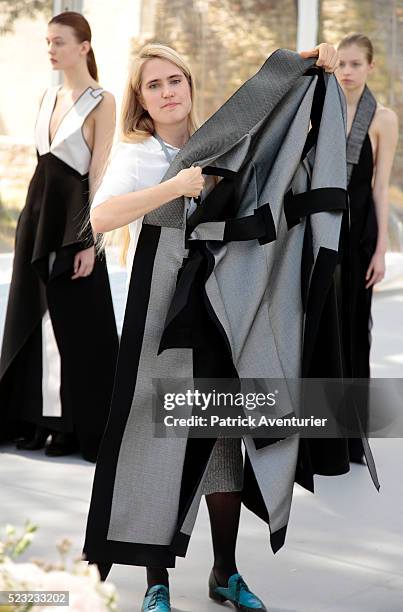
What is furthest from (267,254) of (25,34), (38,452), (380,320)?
(25,34)

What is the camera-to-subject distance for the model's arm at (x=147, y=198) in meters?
2.52

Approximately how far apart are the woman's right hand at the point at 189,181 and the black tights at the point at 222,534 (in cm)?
72

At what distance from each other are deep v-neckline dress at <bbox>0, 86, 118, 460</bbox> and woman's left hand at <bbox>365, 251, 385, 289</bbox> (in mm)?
936

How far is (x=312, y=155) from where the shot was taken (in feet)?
8.87

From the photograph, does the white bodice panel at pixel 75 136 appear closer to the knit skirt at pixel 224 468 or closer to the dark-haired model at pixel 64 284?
the dark-haired model at pixel 64 284

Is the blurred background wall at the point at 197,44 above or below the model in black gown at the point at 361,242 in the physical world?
above

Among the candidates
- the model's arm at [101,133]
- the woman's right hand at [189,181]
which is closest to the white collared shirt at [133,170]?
the woman's right hand at [189,181]

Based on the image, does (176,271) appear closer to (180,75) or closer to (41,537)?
(180,75)

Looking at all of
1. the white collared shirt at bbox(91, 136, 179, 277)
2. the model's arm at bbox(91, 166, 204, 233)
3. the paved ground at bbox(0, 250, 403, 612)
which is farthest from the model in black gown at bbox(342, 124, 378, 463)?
the model's arm at bbox(91, 166, 204, 233)

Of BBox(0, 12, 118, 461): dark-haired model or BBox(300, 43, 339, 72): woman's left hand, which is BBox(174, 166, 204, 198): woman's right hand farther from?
BBox(0, 12, 118, 461): dark-haired model

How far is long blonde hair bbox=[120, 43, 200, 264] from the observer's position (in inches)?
107

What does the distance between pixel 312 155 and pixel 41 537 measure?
1.36 m

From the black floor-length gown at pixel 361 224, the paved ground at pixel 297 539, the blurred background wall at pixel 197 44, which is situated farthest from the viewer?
the blurred background wall at pixel 197 44

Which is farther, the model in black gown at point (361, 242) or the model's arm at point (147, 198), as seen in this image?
the model in black gown at point (361, 242)
